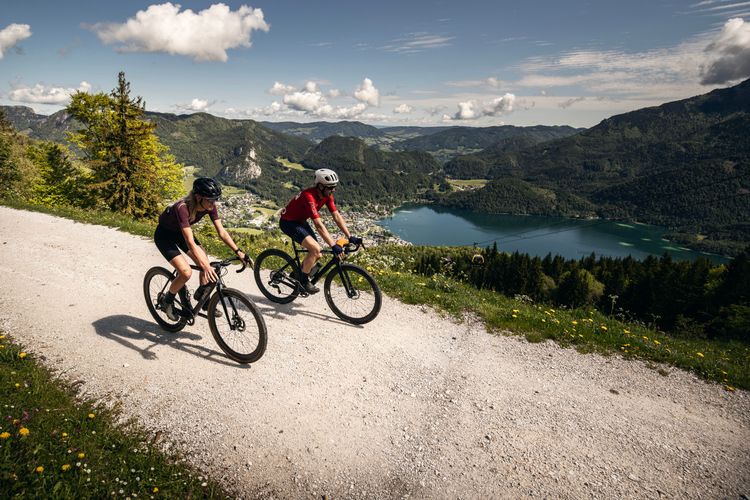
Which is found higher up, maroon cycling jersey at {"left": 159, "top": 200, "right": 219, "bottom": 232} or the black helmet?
the black helmet

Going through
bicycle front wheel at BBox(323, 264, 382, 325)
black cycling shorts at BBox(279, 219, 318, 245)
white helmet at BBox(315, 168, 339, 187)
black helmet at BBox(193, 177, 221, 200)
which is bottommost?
bicycle front wheel at BBox(323, 264, 382, 325)

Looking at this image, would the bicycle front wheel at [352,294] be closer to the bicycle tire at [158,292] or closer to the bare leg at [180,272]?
the bare leg at [180,272]

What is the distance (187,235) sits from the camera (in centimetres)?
607

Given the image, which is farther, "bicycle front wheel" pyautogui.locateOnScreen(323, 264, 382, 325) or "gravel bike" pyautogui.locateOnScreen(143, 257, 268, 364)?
"bicycle front wheel" pyautogui.locateOnScreen(323, 264, 382, 325)

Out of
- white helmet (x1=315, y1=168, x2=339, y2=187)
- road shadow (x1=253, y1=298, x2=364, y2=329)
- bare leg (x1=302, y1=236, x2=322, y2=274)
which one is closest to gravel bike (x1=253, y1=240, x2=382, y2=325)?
road shadow (x1=253, y1=298, x2=364, y2=329)

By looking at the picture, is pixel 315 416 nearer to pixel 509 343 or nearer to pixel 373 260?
pixel 509 343

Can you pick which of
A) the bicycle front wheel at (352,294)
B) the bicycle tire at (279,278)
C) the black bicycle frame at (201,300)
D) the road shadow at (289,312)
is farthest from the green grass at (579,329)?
the black bicycle frame at (201,300)

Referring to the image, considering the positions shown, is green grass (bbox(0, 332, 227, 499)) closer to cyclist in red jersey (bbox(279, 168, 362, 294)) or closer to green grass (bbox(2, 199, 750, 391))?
cyclist in red jersey (bbox(279, 168, 362, 294))

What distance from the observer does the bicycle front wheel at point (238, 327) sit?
6.31m

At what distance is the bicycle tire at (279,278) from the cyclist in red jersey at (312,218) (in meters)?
0.39

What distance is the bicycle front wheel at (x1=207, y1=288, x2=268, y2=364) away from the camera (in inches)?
249

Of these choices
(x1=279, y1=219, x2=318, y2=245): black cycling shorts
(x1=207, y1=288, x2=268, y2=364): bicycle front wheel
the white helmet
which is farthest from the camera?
(x1=279, y1=219, x2=318, y2=245): black cycling shorts

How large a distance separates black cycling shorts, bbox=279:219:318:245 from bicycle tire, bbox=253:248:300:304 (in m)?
0.65

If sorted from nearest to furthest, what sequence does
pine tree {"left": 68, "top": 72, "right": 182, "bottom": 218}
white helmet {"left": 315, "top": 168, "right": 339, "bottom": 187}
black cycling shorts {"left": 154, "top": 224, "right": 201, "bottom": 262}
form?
black cycling shorts {"left": 154, "top": 224, "right": 201, "bottom": 262} < white helmet {"left": 315, "top": 168, "right": 339, "bottom": 187} < pine tree {"left": 68, "top": 72, "right": 182, "bottom": 218}
